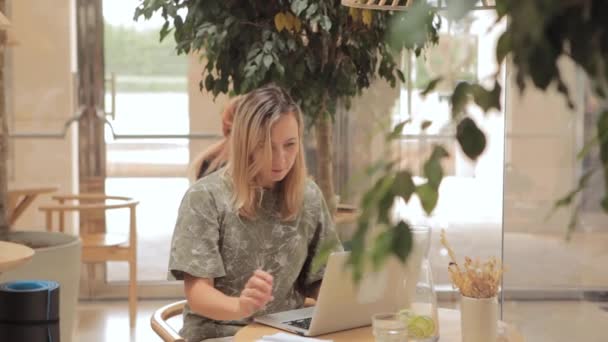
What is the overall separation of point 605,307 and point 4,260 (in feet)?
7.87

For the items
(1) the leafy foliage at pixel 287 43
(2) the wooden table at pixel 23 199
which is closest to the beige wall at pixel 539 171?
(1) the leafy foliage at pixel 287 43

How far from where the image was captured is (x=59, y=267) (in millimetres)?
3602

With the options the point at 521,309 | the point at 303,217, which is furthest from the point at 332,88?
the point at 303,217

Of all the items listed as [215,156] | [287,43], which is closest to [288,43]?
[287,43]

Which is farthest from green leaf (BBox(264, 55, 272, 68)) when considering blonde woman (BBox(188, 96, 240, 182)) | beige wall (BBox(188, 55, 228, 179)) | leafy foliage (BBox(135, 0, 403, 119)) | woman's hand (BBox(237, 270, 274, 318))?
beige wall (BBox(188, 55, 228, 179))

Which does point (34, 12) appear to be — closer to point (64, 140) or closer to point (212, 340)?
point (64, 140)

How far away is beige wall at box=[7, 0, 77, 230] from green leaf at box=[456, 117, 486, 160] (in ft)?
18.2

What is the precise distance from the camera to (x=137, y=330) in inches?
210

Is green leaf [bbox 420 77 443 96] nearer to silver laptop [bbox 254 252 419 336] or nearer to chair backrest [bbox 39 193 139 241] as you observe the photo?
silver laptop [bbox 254 252 419 336]

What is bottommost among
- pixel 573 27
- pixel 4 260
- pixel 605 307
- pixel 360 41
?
pixel 605 307

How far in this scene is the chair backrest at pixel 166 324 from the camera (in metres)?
2.49

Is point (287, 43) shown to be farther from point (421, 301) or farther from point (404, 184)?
point (404, 184)

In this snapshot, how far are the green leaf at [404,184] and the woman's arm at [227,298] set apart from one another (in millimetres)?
1755

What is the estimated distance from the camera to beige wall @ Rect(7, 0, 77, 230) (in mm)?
5883
